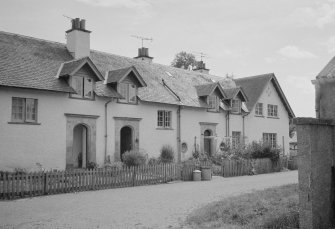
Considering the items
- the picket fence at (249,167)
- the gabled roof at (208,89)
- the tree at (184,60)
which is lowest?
the picket fence at (249,167)

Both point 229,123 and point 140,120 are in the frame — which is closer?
point 140,120

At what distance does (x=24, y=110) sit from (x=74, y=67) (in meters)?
3.90

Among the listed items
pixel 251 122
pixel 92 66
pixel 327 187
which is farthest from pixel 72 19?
pixel 327 187

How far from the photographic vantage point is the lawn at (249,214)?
9.01m

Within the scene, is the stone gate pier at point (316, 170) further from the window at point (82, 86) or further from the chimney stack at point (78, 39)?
the chimney stack at point (78, 39)

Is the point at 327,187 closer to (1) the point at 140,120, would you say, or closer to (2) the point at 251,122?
(1) the point at 140,120

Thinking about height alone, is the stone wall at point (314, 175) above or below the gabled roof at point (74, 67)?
below

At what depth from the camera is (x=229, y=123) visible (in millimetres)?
33125

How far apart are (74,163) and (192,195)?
1103 centimetres

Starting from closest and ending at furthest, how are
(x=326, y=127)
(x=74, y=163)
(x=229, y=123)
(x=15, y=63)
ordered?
1. (x=326, y=127)
2. (x=15, y=63)
3. (x=74, y=163)
4. (x=229, y=123)

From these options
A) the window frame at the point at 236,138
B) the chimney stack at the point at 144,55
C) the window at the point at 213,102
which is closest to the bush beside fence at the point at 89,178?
the window at the point at 213,102

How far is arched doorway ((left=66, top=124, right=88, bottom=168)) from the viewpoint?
24203mm

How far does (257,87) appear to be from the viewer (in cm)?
3694

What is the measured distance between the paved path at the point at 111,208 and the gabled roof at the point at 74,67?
337 inches
